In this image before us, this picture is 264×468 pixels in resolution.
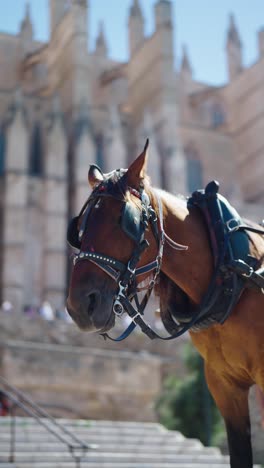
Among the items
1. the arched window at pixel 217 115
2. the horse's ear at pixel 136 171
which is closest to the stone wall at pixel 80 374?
the horse's ear at pixel 136 171

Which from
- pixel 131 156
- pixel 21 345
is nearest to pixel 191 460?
pixel 21 345

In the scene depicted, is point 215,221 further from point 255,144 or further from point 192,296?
point 255,144

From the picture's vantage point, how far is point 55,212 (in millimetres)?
26344

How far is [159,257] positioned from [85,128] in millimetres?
25296

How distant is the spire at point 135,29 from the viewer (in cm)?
3428

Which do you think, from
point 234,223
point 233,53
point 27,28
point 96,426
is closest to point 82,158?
point 27,28

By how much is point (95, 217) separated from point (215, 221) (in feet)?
2.22

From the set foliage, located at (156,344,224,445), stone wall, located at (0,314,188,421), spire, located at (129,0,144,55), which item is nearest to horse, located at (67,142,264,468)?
foliage, located at (156,344,224,445)

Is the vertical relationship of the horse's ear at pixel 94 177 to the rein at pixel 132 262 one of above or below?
above

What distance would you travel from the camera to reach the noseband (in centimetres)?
289

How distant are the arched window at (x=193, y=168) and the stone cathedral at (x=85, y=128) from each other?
0.21 feet

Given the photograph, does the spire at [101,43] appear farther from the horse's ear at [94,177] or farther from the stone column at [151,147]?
the horse's ear at [94,177]

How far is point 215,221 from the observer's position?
332 cm

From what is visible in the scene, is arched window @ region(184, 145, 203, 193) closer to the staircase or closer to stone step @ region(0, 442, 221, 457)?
the staircase
